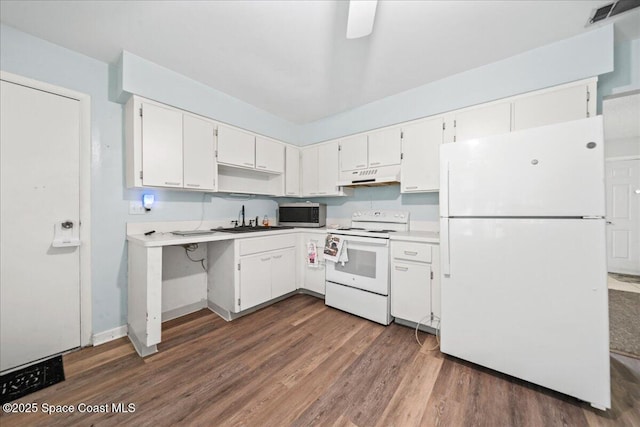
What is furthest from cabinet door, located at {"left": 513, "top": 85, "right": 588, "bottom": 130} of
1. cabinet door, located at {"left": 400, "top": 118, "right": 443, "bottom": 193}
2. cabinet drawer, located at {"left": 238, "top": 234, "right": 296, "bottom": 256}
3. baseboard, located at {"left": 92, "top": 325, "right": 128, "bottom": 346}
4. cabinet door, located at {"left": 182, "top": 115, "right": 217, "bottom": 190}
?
baseboard, located at {"left": 92, "top": 325, "right": 128, "bottom": 346}

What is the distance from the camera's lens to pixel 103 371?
1690 mm

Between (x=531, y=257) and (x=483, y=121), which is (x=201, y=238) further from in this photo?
(x=483, y=121)

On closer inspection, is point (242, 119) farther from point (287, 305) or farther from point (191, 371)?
point (191, 371)

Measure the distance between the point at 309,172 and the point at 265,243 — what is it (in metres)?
1.36

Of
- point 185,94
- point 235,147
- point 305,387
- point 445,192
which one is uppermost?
point 185,94

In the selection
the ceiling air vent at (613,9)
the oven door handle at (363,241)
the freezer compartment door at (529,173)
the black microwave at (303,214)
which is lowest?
the oven door handle at (363,241)

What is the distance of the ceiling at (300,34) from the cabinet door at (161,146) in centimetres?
47

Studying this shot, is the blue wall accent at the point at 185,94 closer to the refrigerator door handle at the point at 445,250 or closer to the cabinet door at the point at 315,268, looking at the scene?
the cabinet door at the point at 315,268

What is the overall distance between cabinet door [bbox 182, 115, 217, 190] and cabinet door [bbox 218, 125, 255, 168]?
0.09 meters

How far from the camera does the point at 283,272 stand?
2.86m

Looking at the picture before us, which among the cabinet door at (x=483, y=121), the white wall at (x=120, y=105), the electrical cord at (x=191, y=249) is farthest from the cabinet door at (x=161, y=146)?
the cabinet door at (x=483, y=121)

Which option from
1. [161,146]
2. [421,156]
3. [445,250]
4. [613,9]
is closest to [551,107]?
[613,9]

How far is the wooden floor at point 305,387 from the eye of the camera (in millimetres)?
1307

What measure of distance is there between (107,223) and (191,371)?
4.93ft
